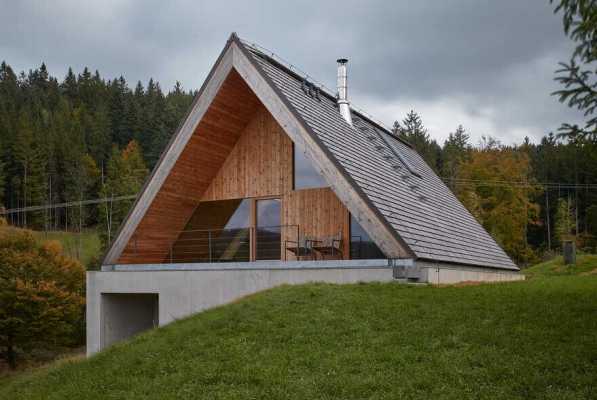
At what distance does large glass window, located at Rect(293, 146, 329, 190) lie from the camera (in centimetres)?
1386

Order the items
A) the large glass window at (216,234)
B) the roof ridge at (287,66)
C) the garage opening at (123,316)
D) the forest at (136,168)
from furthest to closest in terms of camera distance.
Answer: the forest at (136,168) → the large glass window at (216,234) → the roof ridge at (287,66) → the garage opening at (123,316)

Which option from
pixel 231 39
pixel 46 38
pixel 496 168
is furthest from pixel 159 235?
pixel 496 168

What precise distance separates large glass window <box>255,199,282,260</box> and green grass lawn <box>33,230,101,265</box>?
125 feet

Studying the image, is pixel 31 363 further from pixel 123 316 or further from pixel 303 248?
pixel 303 248

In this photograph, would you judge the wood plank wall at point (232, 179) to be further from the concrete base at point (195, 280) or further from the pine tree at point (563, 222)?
the pine tree at point (563, 222)

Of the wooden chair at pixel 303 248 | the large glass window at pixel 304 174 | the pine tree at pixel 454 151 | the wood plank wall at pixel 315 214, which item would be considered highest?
the pine tree at pixel 454 151

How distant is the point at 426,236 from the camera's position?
1241 cm

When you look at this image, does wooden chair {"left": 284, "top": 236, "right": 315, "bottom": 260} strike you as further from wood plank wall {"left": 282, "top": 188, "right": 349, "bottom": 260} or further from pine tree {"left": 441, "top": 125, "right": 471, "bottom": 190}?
pine tree {"left": 441, "top": 125, "right": 471, "bottom": 190}

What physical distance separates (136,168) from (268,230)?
45.4 metres

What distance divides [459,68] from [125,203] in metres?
39.0

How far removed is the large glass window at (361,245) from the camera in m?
12.8

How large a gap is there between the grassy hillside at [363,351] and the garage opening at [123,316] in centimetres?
445

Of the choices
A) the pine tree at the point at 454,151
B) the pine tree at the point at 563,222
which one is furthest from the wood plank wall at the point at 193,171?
the pine tree at the point at 563,222

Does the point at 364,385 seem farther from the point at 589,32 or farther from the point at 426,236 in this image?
the point at 426,236
